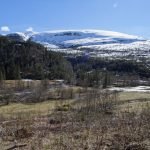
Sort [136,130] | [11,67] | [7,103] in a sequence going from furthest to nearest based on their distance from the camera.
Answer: [11,67] < [7,103] < [136,130]

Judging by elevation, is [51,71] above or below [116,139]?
below

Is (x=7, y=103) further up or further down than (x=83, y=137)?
further down

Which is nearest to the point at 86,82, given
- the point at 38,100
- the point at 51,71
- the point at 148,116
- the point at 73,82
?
the point at 73,82

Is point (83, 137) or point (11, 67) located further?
point (11, 67)

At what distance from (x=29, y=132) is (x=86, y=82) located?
143891mm

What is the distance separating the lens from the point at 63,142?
16172 mm

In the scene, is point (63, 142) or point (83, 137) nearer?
point (63, 142)

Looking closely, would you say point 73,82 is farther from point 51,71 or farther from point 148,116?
point 148,116

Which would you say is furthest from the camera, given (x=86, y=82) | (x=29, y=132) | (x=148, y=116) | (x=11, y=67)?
(x=11, y=67)

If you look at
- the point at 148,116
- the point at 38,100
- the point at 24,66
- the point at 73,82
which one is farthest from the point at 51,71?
the point at 148,116

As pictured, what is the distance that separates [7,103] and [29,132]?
92964mm

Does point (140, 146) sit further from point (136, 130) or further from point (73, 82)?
point (73, 82)

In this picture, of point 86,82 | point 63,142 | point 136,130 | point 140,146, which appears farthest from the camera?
point 86,82

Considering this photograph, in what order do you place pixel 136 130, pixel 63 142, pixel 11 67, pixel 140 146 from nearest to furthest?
pixel 140 146
pixel 63 142
pixel 136 130
pixel 11 67
